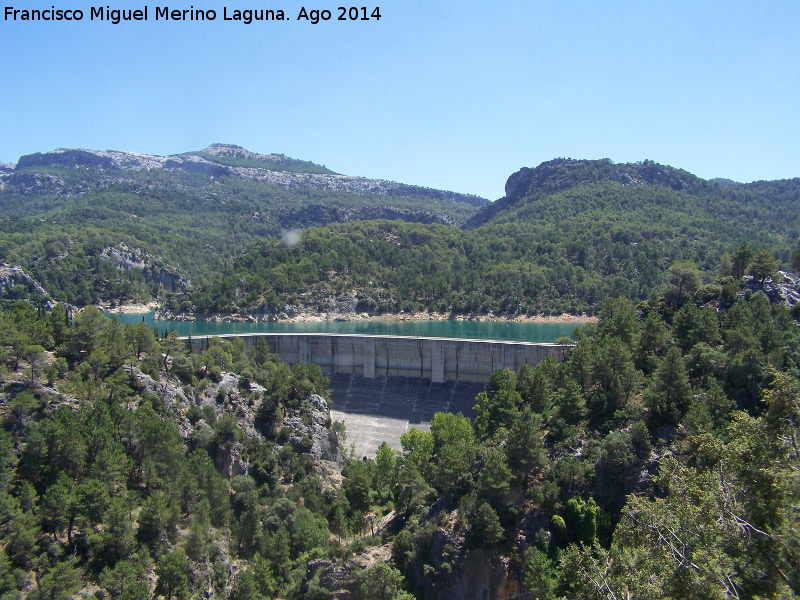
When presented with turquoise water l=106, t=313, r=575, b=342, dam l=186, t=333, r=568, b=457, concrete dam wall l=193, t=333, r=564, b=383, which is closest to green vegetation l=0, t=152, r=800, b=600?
dam l=186, t=333, r=568, b=457

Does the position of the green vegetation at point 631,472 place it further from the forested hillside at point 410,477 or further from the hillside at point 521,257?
the hillside at point 521,257

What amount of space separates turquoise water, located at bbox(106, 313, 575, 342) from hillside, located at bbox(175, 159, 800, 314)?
678cm

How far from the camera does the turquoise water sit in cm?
8888

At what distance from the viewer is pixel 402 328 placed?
97.8m

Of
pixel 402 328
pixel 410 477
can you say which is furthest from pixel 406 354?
pixel 402 328

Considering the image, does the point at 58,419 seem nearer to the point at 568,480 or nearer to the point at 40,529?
the point at 40,529

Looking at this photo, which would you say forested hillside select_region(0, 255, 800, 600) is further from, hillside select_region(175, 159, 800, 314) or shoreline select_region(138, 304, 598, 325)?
hillside select_region(175, 159, 800, 314)

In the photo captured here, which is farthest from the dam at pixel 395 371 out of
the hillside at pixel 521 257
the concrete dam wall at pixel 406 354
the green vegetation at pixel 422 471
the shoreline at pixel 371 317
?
the hillside at pixel 521 257

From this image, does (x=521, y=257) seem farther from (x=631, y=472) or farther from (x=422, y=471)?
(x=631, y=472)

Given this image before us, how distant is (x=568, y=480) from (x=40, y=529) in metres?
23.1

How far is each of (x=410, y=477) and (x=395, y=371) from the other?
79.2 feet

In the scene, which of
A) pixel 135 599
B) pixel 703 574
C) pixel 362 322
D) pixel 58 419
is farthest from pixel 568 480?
pixel 362 322

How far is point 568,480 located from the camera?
2878 cm

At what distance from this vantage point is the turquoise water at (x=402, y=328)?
8888cm
